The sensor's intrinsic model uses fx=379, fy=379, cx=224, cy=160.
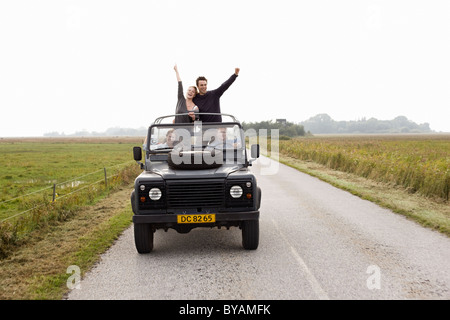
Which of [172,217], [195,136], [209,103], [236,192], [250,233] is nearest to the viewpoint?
[172,217]

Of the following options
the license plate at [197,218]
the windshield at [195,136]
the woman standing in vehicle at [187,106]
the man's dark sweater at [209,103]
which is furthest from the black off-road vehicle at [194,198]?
the man's dark sweater at [209,103]

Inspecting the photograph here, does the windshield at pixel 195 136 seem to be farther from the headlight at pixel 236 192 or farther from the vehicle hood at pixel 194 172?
the headlight at pixel 236 192

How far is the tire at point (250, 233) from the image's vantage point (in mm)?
5832

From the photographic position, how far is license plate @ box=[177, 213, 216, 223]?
5.55 metres

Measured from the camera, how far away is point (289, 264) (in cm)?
529

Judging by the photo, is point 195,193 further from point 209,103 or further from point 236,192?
point 209,103

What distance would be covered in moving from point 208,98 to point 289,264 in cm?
385

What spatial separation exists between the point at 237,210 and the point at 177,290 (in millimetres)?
1637

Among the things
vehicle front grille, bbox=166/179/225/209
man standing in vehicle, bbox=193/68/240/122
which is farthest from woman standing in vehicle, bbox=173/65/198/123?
vehicle front grille, bbox=166/179/225/209

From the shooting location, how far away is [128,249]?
20.4 ft

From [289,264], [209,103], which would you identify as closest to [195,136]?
[209,103]

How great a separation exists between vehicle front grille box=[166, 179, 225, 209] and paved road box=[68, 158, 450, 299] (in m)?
0.83
